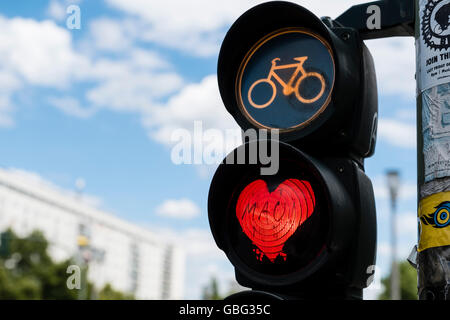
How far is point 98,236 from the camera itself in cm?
10131

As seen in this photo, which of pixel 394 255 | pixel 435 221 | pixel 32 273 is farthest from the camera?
pixel 32 273

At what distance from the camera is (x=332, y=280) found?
2.21m

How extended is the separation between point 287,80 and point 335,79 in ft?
0.71

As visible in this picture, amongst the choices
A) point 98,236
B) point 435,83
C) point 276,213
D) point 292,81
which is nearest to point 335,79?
point 292,81

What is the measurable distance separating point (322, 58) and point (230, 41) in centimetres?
45

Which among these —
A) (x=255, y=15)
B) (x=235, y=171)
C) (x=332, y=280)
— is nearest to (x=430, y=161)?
(x=332, y=280)

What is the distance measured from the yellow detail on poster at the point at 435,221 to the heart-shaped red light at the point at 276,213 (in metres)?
0.36

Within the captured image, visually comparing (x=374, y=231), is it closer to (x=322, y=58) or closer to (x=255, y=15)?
(x=322, y=58)

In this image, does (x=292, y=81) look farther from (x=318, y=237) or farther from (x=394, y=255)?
(x=394, y=255)

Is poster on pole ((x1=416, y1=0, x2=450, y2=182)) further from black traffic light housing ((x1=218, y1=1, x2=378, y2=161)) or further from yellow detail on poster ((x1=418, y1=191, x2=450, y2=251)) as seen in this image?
black traffic light housing ((x1=218, y1=1, x2=378, y2=161))

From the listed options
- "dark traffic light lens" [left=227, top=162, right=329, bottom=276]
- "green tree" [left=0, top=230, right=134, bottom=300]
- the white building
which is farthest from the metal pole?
the white building

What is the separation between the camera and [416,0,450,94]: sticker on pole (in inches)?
85.1

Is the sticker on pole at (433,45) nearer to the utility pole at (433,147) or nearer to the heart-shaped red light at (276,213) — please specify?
the utility pole at (433,147)
